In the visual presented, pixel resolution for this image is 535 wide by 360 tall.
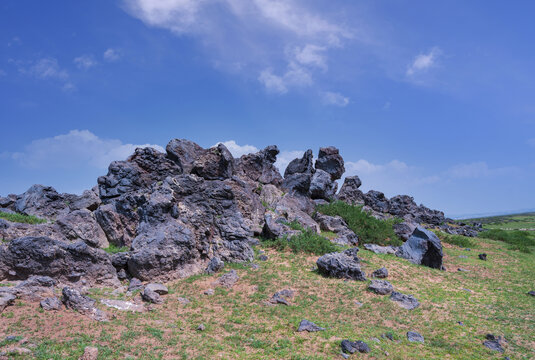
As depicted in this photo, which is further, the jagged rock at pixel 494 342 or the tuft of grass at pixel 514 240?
the tuft of grass at pixel 514 240

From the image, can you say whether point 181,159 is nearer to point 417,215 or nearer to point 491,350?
point 491,350

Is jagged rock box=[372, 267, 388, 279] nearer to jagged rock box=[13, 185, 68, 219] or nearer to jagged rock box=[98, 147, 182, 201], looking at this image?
jagged rock box=[98, 147, 182, 201]

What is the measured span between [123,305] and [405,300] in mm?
12898

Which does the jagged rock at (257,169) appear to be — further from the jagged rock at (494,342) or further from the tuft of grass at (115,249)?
the jagged rock at (494,342)

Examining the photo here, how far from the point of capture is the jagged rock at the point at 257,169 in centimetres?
3722

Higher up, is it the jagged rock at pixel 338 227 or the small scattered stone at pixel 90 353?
the jagged rock at pixel 338 227

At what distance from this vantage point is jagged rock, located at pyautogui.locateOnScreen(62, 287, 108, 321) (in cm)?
1191

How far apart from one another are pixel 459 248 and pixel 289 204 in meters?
18.8

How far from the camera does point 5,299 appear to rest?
1132 cm

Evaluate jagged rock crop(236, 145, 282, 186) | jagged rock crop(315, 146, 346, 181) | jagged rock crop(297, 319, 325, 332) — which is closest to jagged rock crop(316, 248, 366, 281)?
jagged rock crop(297, 319, 325, 332)

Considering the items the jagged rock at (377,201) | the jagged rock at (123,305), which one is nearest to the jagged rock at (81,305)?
the jagged rock at (123,305)

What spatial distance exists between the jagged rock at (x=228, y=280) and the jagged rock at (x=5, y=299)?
8.36 m

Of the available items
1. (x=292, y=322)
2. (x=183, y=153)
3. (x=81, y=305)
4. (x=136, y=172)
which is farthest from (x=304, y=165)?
(x=81, y=305)

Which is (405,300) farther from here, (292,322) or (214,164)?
(214,164)
